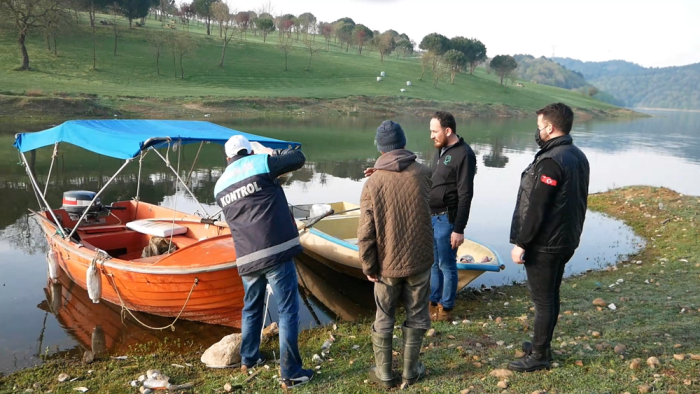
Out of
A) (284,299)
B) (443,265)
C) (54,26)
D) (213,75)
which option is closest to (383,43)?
(213,75)

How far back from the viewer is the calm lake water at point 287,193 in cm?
723

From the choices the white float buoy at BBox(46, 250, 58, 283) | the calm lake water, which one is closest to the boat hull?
the calm lake water

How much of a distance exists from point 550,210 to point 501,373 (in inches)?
63.0

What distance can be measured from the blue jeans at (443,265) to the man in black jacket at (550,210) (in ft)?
5.43

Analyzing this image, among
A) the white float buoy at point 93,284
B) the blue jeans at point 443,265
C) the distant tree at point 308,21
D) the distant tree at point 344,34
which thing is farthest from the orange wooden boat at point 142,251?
the distant tree at point 308,21

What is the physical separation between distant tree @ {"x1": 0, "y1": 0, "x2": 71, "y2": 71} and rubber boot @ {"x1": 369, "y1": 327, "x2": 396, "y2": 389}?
50484mm

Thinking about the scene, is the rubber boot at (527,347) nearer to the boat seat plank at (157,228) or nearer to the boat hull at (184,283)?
the boat hull at (184,283)

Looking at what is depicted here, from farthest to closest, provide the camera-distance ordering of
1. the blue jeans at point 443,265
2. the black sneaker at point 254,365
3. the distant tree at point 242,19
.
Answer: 1. the distant tree at point 242,19
2. the blue jeans at point 443,265
3. the black sneaker at point 254,365

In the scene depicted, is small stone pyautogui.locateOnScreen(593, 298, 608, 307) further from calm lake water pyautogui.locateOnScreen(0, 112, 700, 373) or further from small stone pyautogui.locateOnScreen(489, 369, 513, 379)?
small stone pyautogui.locateOnScreen(489, 369, 513, 379)

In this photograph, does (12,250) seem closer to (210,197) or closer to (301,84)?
(210,197)

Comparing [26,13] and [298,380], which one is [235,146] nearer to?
[298,380]

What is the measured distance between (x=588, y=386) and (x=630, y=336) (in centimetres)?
158

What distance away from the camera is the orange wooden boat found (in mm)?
6977

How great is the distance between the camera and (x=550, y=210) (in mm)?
4242
